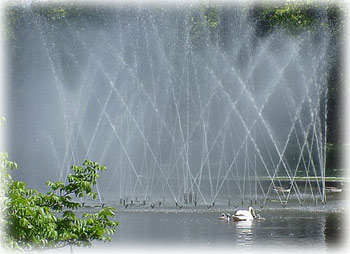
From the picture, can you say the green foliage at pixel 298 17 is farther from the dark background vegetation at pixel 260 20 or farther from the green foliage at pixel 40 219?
the green foliage at pixel 40 219

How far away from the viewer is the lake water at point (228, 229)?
50.6 ft

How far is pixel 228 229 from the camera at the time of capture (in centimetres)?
1748

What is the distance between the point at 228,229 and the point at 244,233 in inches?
23.8

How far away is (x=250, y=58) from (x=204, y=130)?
4.87 meters

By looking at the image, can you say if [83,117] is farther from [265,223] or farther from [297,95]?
[265,223]

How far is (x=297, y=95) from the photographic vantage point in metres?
37.5

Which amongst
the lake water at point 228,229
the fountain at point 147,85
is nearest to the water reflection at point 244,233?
the lake water at point 228,229

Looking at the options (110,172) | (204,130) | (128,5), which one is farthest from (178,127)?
(128,5)

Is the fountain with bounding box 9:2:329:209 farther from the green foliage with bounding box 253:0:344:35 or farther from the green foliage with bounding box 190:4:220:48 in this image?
the green foliage with bounding box 253:0:344:35

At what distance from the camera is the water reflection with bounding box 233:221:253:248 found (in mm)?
15328

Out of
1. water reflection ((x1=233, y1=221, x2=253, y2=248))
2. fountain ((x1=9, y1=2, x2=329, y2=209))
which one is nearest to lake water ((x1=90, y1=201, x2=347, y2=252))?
water reflection ((x1=233, y1=221, x2=253, y2=248))

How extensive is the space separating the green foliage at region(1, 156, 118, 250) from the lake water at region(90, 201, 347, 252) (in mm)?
5515

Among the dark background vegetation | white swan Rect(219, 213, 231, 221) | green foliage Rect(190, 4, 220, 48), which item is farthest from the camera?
green foliage Rect(190, 4, 220, 48)

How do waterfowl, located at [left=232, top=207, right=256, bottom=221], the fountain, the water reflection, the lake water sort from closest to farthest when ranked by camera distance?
the water reflection
the lake water
waterfowl, located at [left=232, top=207, right=256, bottom=221]
the fountain
